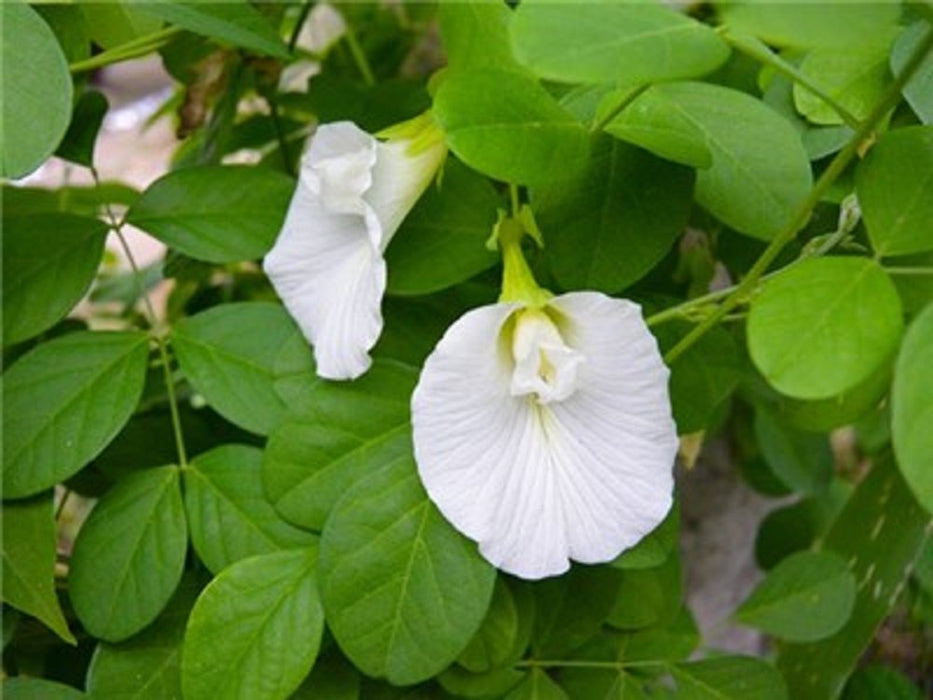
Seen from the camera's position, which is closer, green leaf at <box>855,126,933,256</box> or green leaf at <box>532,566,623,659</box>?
green leaf at <box>855,126,933,256</box>

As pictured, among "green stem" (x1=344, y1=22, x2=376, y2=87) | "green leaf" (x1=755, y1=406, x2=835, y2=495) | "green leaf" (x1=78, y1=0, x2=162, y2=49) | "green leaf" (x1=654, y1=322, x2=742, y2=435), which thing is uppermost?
"green leaf" (x1=78, y1=0, x2=162, y2=49)

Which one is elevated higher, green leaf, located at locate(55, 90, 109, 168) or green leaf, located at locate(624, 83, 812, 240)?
green leaf, located at locate(624, 83, 812, 240)

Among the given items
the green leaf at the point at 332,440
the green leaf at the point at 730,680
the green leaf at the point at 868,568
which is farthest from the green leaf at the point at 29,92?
the green leaf at the point at 868,568

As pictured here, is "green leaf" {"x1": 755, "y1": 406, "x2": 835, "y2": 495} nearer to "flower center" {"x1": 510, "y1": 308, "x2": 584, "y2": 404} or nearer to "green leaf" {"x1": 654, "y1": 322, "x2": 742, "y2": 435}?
"green leaf" {"x1": 654, "y1": 322, "x2": 742, "y2": 435}

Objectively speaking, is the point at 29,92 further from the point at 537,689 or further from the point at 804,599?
the point at 804,599

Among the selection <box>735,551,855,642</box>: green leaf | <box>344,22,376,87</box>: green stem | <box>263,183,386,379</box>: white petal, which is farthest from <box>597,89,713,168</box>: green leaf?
<box>344,22,376,87</box>: green stem

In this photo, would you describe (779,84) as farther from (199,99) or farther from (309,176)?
(199,99)

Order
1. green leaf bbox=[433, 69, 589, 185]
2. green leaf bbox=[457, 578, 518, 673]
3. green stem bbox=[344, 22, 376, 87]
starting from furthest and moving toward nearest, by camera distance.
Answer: green stem bbox=[344, 22, 376, 87] < green leaf bbox=[457, 578, 518, 673] < green leaf bbox=[433, 69, 589, 185]

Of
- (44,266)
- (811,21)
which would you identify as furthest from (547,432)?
(44,266)
